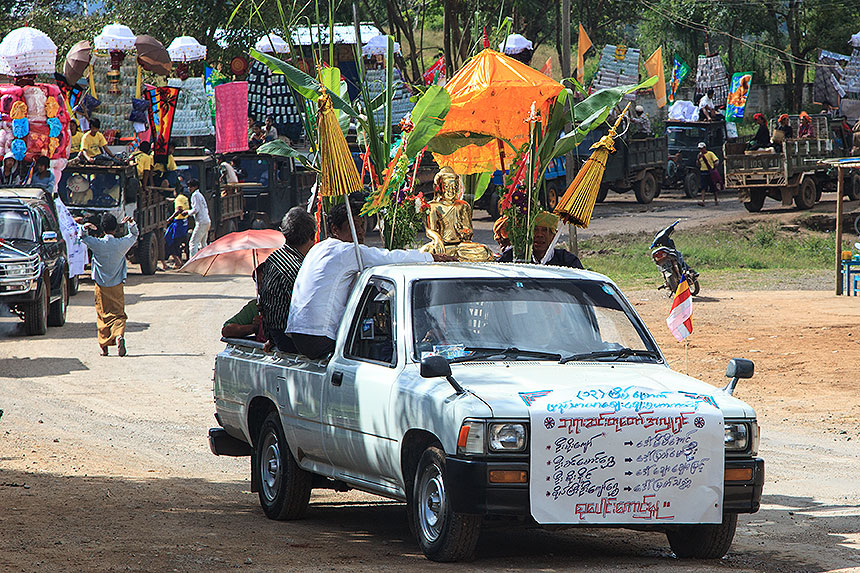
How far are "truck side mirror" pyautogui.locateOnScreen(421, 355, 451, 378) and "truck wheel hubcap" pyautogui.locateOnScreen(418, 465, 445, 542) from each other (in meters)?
0.46

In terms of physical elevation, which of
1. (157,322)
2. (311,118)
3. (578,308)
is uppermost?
(311,118)

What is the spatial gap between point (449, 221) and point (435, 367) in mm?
4712

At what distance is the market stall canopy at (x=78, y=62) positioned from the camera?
92.4 ft

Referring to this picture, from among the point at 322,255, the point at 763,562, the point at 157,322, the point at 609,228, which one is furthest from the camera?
the point at 609,228

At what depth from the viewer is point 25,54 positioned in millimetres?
23672

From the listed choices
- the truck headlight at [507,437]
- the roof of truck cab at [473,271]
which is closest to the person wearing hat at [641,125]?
the roof of truck cab at [473,271]

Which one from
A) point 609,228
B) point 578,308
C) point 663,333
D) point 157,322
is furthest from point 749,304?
point 578,308

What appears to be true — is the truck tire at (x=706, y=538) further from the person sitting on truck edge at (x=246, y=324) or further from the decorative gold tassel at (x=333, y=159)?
the person sitting on truck edge at (x=246, y=324)

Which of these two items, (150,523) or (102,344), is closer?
(150,523)

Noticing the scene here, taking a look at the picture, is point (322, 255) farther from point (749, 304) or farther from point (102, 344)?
point (749, 304)

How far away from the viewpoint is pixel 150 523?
7.24m

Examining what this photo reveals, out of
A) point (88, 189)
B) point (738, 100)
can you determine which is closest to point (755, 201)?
point (738, 100)

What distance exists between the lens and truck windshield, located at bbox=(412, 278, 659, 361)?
253 inches

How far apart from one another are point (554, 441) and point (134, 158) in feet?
73.5
